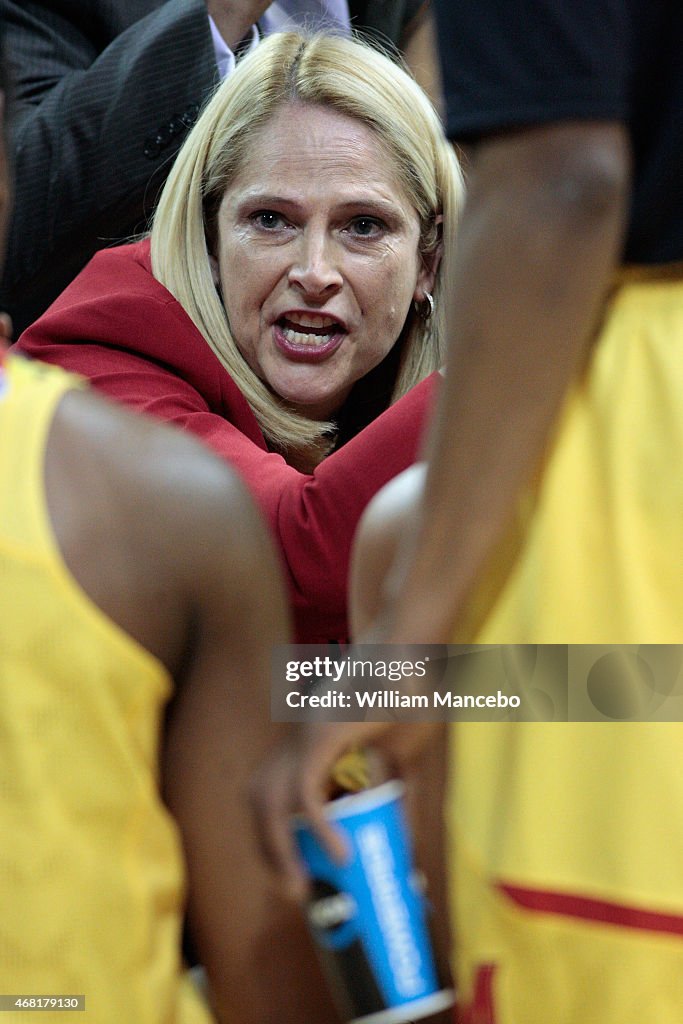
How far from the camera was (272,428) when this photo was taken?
226cm

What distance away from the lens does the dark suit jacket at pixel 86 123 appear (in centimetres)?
231

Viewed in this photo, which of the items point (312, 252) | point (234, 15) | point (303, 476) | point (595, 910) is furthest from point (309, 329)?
point (595, 910)

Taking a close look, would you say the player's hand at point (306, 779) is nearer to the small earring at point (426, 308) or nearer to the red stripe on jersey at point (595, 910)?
the red stripe on jersey at point (595, 910)

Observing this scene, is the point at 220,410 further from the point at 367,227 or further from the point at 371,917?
the point at 371,917

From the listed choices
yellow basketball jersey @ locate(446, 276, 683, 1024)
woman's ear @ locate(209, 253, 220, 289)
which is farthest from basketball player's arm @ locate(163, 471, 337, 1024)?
woman's ear @ locate(209, 253, 220, 289)

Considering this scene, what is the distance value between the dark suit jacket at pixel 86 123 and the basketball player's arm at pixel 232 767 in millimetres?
1458

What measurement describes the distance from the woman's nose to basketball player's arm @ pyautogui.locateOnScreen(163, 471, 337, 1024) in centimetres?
128

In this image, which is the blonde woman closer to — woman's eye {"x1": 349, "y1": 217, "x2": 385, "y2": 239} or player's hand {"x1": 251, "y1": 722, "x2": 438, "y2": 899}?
woman's eye {"x1": 349, "y1": 217, "x2": 385, "y2": 239}

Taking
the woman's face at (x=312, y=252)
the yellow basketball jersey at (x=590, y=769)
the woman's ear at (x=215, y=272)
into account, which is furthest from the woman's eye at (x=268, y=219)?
the yellow basketball jersey at (x=590, y=769)

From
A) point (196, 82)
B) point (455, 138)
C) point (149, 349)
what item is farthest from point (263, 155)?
point (455, 138)

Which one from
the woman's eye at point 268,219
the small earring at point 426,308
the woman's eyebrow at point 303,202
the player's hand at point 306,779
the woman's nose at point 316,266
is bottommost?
the small earring at point 426,308

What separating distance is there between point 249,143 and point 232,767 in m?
1.48

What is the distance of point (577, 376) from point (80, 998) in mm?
530

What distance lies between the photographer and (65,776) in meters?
0.94
